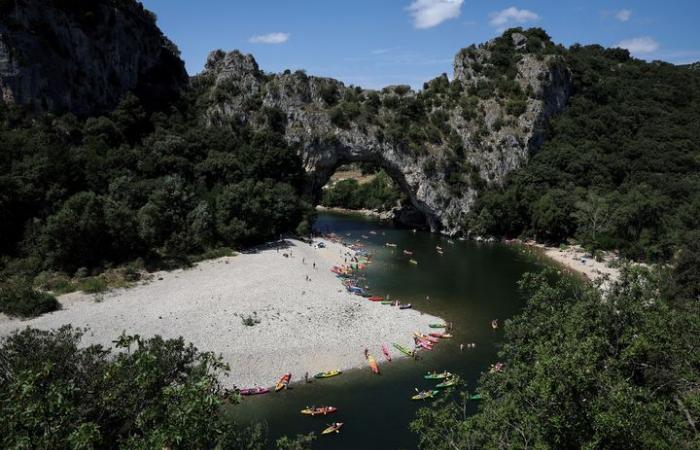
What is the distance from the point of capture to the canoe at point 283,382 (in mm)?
32500

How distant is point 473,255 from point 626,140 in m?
49.1

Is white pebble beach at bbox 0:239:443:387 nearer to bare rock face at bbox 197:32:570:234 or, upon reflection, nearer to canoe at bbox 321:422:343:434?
canoe at bbox 321:422:343:434

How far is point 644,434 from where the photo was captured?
45.8 feet

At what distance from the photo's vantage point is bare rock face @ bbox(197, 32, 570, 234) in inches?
3563

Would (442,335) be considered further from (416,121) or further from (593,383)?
(416,121)

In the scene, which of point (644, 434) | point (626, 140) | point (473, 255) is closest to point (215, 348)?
point (644, 434)

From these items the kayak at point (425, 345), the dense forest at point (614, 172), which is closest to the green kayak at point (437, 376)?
the kayak at point (425, 345)

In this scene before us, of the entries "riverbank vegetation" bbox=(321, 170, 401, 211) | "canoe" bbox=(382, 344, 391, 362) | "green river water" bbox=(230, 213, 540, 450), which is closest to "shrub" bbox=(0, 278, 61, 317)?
"green river water" bbox=(230, 213, 540, 450)

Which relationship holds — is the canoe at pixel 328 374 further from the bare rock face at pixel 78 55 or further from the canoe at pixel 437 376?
the bare rock face at pixel 78 55

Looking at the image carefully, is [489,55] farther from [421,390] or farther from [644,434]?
[644,434]

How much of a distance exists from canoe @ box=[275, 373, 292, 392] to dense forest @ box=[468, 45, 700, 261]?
1715 inches

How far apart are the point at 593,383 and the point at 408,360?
2287cm

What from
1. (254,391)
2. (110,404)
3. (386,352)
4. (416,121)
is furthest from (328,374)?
(416,121)

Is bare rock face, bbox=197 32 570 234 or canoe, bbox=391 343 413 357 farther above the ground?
bare rock face, bbox=197 32 570 234
